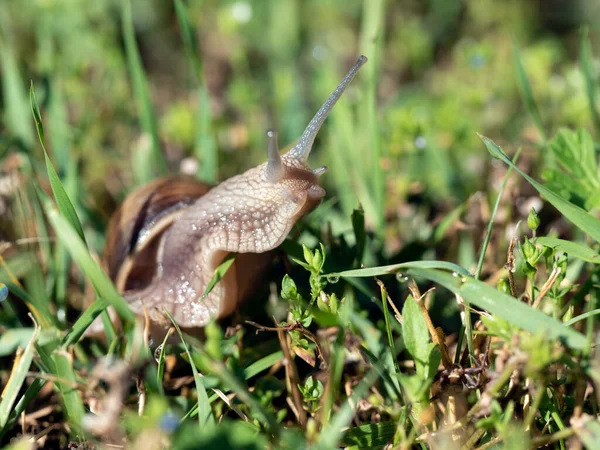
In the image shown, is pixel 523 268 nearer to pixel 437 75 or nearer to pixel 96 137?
pixel 96 137

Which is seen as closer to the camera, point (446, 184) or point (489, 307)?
point (489, 307)

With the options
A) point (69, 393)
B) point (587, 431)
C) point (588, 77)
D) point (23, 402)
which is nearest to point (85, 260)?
point (69, 393)

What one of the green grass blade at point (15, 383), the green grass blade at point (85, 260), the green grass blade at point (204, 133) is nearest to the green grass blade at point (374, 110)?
the green grass blade at point (204, 133)

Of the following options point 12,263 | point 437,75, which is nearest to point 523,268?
point 12,263

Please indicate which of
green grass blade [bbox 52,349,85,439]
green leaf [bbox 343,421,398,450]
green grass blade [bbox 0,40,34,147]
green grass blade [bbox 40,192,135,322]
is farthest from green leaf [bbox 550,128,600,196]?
green grass blade [bbox 0,40,34,147]

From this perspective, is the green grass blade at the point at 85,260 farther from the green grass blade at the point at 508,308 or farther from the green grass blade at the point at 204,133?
the green grass blade at the point at 204,133

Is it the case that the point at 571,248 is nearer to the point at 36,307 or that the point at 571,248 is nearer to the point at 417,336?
the point at 417,336
